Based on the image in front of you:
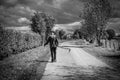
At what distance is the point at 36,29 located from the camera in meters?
46.2

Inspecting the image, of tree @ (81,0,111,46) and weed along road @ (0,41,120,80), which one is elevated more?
tree @ (81,0,111,46)

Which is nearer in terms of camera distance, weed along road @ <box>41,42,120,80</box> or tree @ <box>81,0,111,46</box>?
weed along road @ <box>41,42,120,80</box>

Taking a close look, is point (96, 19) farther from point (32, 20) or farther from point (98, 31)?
point (32, 20)

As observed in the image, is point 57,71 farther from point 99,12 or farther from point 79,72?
point 99,12

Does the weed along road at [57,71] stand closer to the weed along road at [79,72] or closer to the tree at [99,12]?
the weed along road at [79,72]

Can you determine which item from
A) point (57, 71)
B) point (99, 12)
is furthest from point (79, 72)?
point (99, 12)

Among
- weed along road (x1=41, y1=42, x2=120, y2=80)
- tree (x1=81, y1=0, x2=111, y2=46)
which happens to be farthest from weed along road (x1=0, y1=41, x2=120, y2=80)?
tree (x1=81, y1=0, x2=111, y2=46)

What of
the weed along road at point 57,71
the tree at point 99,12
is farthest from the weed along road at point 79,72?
the tree at point 99,12

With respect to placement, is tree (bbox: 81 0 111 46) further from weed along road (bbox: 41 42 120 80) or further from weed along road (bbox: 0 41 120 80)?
weed along road (bbox: 41 42 120 80)

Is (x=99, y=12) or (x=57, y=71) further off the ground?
(x=99, y=12)

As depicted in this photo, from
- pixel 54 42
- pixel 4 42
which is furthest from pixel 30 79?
pixel 4 42

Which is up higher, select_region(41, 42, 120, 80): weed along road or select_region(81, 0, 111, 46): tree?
select_region(81, 0, 111, 46): tree

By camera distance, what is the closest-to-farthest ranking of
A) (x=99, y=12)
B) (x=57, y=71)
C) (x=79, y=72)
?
(x=79, y=72), (x=57, y=71), (x=99, y=12)

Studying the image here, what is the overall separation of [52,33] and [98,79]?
5466mm
